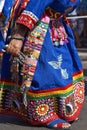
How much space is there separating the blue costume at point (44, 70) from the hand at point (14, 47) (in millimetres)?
132

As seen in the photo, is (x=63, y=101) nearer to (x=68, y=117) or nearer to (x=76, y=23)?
(x=68, y=117)

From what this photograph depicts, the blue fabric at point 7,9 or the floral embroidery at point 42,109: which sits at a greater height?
the blue fabric at point 7,9

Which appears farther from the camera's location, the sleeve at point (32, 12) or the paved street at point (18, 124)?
the paved street at point (18, 124)

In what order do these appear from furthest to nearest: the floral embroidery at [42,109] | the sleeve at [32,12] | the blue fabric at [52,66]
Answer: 1. the floral embroidery at [42,109]
2. the blue fabric at [52,66]
3. the sleeve at [32,12]

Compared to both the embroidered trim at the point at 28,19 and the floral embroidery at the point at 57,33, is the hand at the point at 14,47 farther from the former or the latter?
the floral embroidery at the point at 57,33

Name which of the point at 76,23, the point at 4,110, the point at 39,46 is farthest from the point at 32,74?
the point at 76,23

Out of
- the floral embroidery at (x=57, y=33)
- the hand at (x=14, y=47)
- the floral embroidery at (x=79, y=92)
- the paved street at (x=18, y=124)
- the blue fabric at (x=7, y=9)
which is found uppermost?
the blue fabric at (x=7, y=9)

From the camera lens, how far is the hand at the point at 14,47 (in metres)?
4.09

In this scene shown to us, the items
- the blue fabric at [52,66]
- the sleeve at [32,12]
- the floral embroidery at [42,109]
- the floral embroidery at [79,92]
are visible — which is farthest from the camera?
the floral embroidery at [79,92]

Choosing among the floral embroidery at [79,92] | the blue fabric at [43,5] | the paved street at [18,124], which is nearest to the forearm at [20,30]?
the blue fabric at [43,5]

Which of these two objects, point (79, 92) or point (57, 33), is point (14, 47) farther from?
point (79, 92)

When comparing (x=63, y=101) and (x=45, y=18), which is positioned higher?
(x=45, y=18)

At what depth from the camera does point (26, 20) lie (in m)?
4.07

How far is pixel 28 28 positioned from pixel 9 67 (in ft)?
1.51
